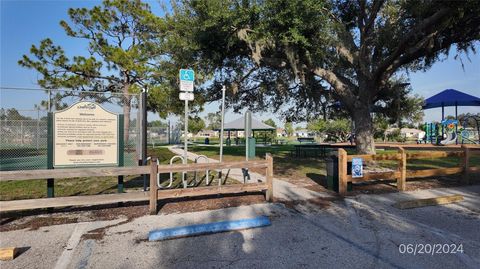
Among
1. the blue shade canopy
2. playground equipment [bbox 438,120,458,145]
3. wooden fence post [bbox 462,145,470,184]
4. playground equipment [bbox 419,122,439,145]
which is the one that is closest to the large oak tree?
wooden fence post [bbox 462,145,470,184]

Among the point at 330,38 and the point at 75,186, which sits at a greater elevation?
the point at 330,38

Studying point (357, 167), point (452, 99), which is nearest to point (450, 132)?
point (452, 99)

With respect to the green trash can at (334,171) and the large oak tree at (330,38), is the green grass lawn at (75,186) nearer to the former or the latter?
the green trash can at (334,171)

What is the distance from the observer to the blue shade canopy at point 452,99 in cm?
2592

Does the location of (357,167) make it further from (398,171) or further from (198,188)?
(198,188)

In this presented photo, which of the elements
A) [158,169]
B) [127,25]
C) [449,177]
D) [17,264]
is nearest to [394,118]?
[449,177]

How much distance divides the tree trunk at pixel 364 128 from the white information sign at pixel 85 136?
9600mm

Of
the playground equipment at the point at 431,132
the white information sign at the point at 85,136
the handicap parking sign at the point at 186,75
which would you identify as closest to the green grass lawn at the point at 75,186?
the white information sign at the point at 85,136

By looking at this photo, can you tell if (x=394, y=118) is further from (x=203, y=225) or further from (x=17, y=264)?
(x=17, y=264)

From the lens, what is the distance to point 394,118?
17281 millimetres

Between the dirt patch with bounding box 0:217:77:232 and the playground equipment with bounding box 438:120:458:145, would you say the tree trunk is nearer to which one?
the dirt patch with bounding box 0:217:77:232

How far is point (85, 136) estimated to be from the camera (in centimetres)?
624

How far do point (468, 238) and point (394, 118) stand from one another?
13.8 metres
